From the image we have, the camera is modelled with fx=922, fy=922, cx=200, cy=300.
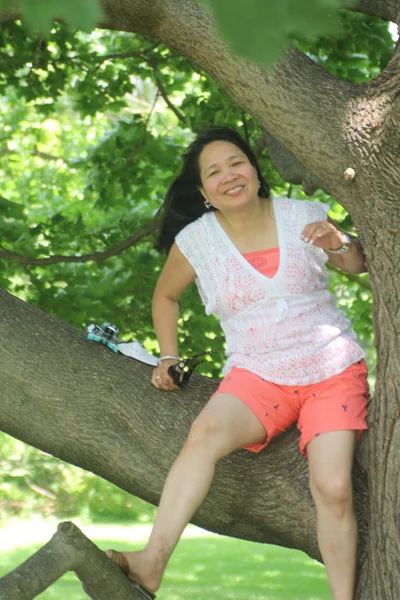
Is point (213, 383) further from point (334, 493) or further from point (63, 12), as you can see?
point (63, 12)

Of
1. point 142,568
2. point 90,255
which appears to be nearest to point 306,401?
point 142,568

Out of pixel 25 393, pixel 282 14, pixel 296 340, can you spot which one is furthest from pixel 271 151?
pixel 282 14

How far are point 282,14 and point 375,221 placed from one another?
2225mm

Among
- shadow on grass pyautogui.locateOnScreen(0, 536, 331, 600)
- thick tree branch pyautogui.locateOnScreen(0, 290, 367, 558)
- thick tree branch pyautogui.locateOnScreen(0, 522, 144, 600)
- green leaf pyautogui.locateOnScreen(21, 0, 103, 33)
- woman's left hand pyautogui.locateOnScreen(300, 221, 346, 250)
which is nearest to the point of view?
green leaf pyautogui.locateOnScreen(21, 0, 103, 33)

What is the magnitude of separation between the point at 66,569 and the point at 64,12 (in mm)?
2081

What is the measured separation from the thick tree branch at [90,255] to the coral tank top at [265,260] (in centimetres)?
240

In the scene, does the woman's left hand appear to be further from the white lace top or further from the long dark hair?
the long dark hair

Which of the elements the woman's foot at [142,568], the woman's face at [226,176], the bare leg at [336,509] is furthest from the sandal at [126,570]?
the woman's face at [226,176]

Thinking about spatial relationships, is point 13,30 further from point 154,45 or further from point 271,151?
point 271,151

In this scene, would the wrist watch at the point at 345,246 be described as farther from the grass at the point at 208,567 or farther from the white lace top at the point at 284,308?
the grass at the point at 208,567

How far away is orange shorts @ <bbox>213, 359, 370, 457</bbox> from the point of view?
3055 millimetres

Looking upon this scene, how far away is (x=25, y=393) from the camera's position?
3348 millimetres

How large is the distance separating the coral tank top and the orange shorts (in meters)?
0.38

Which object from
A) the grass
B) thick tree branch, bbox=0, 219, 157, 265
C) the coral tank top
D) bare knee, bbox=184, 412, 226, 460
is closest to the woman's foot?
bare knee, bbox=184, 412, 226, 460
